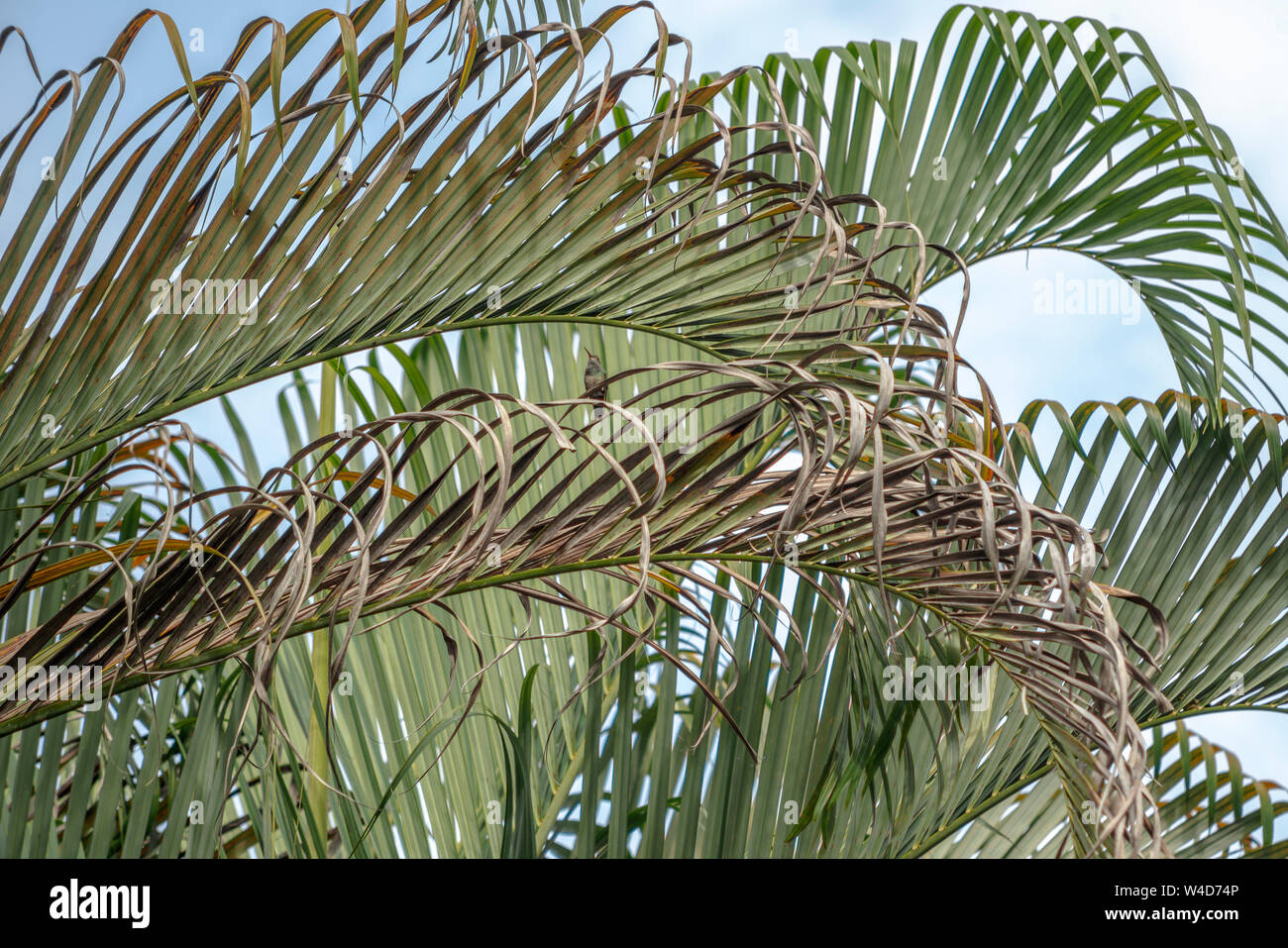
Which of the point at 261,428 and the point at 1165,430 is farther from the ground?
the point at 261,428

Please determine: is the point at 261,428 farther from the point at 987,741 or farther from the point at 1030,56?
the point at 1030,56

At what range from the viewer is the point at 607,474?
0.61 metres

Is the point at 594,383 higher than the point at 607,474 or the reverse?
higher

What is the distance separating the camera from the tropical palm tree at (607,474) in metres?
0.63

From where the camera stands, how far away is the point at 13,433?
720 millimetres

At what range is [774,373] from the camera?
3.22ft

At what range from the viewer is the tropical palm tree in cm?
63

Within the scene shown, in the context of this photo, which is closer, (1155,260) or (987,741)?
(987,741)

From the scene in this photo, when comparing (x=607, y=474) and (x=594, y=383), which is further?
(x=594, y=383)

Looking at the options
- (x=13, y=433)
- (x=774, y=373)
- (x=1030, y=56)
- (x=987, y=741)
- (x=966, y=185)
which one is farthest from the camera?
(x=1030, y=56)

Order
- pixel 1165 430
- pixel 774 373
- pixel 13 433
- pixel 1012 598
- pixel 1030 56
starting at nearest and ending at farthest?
pixel 1012 598 < pixel 13 433 < pixel 774 373 < pixel 1165 430 < pixel 1030 56
